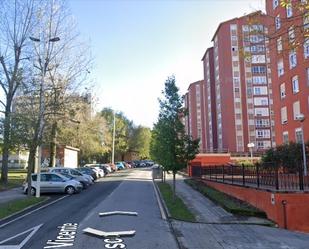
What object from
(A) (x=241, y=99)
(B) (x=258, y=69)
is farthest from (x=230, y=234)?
(B) (x=258, y=69)

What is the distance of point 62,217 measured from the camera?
16375 millimetres

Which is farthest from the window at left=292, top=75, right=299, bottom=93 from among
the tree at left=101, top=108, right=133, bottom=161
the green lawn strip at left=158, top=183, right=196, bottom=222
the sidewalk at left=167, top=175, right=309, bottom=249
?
the tree at left=101, top=108, right=133, bottom=161

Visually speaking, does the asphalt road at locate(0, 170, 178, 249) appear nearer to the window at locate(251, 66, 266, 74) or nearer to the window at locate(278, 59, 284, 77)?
the window at locate(278, 59, 284, 77)

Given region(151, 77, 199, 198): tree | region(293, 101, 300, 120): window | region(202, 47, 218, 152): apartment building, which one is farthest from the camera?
region(202, 47, 218, 152): apartment building

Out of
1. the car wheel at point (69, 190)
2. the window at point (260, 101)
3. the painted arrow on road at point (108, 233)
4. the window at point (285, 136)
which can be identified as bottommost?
the painted arrow on road at point (108, 233)

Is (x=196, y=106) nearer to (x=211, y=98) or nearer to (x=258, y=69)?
(x=211, y=98)

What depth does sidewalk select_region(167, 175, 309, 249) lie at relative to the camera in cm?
1110

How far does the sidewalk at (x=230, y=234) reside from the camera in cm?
1110

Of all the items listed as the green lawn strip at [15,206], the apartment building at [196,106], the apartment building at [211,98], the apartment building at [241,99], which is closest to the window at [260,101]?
the apartment building at [241,99]

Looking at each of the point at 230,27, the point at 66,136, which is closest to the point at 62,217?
the point at 66,136

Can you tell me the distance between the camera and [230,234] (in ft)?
41.7

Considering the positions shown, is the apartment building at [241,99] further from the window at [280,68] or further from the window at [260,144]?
the window at [280,68]

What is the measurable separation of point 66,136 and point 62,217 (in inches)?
1256

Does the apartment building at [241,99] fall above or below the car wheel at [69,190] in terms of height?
above
